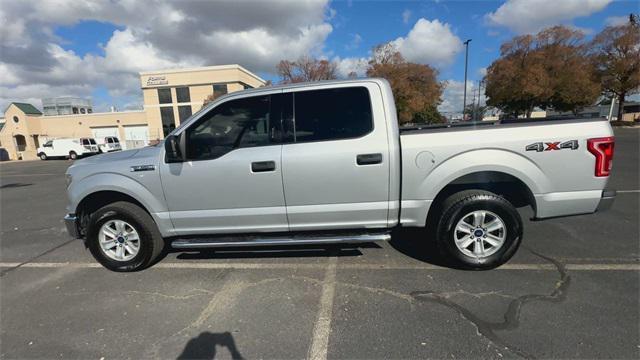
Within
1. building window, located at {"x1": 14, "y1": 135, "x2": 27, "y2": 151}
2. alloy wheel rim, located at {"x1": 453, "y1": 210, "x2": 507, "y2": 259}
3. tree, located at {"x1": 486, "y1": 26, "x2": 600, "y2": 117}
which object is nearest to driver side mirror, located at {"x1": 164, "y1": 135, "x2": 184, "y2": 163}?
alloy wheel rim, located at {"x1": 453, "y1": 210, "x2": 507, "y2": 259}

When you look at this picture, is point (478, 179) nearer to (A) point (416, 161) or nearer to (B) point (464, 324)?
(A) point (416, 161)

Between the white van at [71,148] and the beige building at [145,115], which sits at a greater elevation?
the beige building at [145,115]

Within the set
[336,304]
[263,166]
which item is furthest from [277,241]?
[336,304]

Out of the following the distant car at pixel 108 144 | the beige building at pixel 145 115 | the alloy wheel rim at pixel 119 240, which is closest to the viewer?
the alloy wheel rim at pixel 119 240

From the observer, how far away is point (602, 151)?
325 centimetres

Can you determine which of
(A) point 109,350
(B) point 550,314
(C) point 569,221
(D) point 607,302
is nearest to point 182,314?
(A) point 109,350

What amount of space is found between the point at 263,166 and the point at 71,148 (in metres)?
36.0

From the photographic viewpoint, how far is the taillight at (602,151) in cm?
323

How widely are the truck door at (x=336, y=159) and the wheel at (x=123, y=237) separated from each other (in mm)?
1665

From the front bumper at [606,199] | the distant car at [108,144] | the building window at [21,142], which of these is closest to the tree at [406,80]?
the distant car at [108,144]

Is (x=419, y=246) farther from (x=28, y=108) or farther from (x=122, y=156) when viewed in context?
(x=28, y=108)

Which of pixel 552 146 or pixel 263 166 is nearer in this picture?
pixel 552 146

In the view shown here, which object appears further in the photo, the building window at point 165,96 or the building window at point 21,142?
the building window at point 165,96

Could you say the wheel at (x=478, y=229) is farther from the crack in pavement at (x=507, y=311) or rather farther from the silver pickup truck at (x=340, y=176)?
the crack in pavement at (x=507, y=311)
